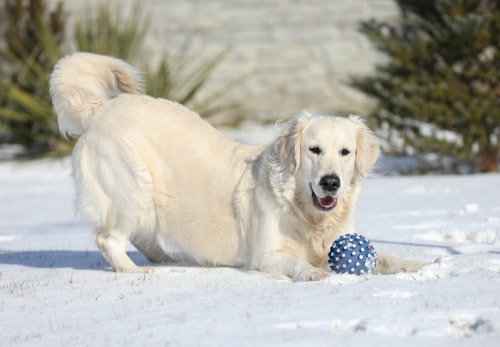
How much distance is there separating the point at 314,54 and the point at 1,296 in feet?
34.2

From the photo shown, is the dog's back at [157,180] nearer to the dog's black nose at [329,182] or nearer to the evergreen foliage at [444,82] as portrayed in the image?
the dog's black nose at [329,182]

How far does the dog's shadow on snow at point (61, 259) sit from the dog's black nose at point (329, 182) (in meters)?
1.58

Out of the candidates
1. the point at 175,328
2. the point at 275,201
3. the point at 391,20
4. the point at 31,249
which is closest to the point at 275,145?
the point at 275,201

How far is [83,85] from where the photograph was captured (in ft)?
20.1

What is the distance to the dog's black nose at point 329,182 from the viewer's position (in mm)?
5160

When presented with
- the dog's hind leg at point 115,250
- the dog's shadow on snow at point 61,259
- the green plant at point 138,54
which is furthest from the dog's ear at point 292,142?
the green plant at point 138,54

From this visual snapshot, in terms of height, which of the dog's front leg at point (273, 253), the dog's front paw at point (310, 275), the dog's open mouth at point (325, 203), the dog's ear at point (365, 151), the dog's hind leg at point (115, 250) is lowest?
the dog's hind leg at point (115, 250)

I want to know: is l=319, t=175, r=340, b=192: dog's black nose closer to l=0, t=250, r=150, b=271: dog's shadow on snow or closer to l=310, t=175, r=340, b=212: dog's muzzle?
l=310, t=175, r=340, b=212: dog's muzzle

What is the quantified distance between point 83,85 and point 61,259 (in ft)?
4.18

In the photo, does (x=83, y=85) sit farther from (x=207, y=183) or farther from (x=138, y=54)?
(x=138, y=54)

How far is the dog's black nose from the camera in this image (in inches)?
203

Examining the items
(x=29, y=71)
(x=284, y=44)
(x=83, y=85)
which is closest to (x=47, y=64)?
(x=29, y=71)

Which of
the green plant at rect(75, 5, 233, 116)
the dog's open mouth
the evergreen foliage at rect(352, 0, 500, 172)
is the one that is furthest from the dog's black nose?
the green plant at rect(75, 5, 233, 116)

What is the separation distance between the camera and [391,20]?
14047mm
